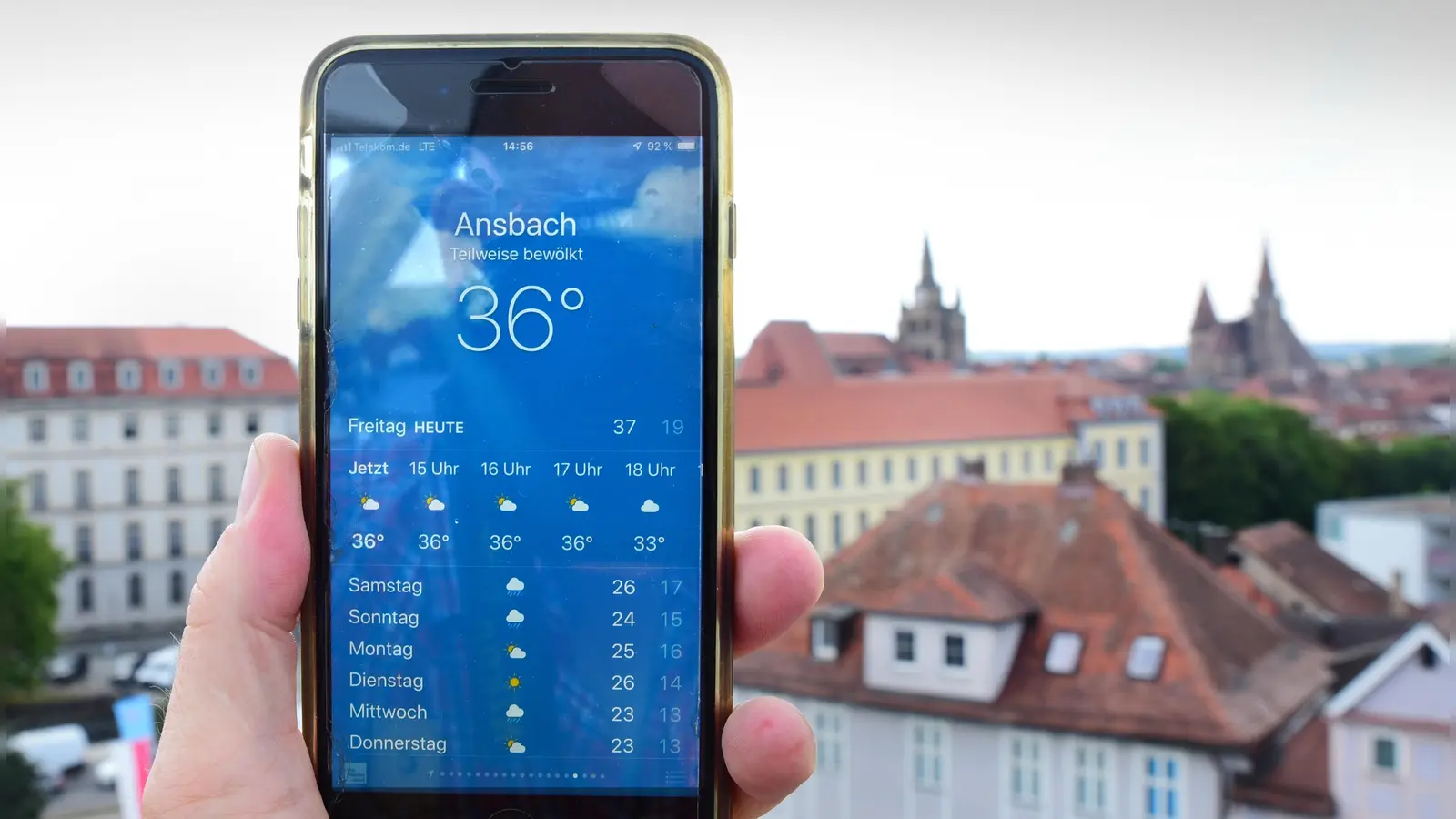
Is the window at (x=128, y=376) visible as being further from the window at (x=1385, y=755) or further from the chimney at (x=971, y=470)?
the window at (x=1385, y=755)

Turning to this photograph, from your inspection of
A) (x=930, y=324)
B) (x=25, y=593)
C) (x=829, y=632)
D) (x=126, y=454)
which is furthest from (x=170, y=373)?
(x=829, y=632)

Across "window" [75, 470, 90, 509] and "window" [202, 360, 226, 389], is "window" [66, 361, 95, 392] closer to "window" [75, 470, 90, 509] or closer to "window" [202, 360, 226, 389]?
"window" [202, 360, 226, 389]

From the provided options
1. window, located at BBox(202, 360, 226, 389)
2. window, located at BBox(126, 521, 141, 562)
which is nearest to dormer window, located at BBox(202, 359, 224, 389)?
window, located at BBox(202, 360, 226, 389)

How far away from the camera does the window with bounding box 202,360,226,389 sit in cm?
220

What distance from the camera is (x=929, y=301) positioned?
3279 millimetres

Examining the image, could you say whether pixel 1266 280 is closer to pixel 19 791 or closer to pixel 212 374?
pixel 212 374

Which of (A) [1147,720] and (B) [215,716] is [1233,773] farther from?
(B) [215,716]

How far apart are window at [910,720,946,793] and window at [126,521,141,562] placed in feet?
8.38

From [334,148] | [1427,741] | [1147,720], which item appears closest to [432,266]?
[334,148]

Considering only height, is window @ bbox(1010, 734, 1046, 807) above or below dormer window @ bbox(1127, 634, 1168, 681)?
below

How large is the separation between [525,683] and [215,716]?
15 cm

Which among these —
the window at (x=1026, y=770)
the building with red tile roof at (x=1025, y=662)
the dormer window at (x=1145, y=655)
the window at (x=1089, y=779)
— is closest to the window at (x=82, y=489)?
the building with red tile roof at (x=1025, y=662)

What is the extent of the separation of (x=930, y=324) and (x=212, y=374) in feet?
5.96

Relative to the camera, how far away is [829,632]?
14.0 ft
